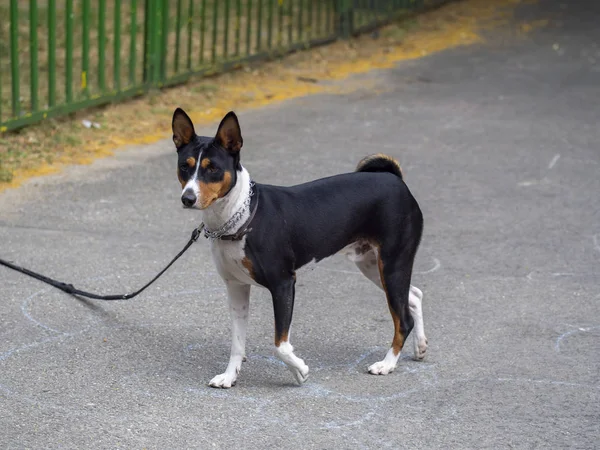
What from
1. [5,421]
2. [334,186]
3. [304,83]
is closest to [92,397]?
[5,421]

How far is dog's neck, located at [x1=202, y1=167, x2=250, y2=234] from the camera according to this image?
15.6 ft

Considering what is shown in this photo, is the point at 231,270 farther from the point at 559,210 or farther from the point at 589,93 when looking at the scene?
the point at 589,93

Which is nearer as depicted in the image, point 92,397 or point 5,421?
point 5,421

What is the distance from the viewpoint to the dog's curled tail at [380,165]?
5.42 meters

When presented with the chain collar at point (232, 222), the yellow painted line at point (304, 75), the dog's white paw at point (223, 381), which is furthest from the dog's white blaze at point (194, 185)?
the yellow painted line at point (304, 75)

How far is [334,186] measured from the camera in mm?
5172

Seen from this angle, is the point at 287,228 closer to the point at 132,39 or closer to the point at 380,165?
the point at 380,165

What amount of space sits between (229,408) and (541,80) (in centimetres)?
889

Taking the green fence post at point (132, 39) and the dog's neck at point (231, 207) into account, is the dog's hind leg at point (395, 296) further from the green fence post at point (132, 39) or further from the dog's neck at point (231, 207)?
the green fence post at point (132, 39)

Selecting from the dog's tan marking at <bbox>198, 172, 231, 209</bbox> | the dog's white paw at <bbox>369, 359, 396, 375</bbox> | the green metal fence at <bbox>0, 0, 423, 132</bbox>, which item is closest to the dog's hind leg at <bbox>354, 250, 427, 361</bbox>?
the dog's white paw at <bbox>369, 359, 396, 375</bbox>

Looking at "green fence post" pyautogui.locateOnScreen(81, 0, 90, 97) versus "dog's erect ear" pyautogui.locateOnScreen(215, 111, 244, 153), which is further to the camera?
"green fence post" pyautogui.locateOnScreen(81, 0, 90, 97)

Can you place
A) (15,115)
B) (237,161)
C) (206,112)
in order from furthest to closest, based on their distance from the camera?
(206,112) < (15,115) < (237,161)

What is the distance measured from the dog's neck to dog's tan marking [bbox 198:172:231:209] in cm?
7

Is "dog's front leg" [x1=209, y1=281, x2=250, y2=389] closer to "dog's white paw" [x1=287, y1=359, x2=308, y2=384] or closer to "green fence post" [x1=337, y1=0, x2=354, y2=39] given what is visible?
"dog's white paw" [x1=287, y1=359, x2=308, y2=384]
